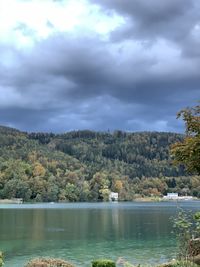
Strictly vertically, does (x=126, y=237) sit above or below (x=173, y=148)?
below

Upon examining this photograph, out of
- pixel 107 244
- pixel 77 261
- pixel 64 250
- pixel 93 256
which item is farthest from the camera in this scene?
pixel 107 244

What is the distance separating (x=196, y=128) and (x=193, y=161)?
1.44 m

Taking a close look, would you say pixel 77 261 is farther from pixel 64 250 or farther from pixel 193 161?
pixel 193 161

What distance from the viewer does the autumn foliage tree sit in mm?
19875

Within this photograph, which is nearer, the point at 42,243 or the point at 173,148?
the point at 173,148

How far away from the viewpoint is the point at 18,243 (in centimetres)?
5619

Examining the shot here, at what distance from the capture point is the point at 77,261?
41188mm

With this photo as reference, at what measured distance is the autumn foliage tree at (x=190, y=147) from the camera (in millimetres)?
19875

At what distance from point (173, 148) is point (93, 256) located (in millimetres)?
25541

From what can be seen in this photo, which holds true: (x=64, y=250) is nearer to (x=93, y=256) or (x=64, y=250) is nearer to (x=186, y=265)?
(x=93, y=256)

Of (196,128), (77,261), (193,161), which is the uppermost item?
(196,128)

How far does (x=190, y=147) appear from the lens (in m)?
19.8

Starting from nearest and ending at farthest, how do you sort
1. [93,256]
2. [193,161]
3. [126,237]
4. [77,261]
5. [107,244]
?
[193,161], [77,261], [93,256], [107,244], [126,237]

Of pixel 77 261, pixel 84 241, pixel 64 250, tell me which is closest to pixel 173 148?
pixel 77 261
